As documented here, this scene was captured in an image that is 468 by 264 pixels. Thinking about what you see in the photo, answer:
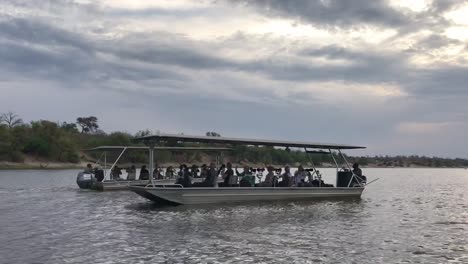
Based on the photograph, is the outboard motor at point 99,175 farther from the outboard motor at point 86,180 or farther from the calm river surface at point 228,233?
the calm river surface at point 228,233

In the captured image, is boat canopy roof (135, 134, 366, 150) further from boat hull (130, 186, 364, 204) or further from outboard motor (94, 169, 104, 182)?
outboard motor (94, 169, 104, 182)

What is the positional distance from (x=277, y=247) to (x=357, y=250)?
2105 millimetres

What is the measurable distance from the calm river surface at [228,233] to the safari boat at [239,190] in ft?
1.89

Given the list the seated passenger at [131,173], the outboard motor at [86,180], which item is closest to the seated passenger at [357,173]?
the seated passenger at [131,173]

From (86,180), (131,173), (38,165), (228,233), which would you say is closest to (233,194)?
(228,233)

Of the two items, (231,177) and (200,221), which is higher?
(231,177)

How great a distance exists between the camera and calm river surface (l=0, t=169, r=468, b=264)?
12.1 meters

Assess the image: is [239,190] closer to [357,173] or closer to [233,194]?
[233,194]

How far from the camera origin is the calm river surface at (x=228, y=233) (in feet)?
39.7

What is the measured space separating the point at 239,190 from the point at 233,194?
333 mm

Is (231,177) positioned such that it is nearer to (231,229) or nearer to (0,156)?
(231,229)

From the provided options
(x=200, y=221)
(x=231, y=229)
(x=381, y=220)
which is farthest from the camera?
(x=381, y=220)

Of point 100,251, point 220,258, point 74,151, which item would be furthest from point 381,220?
point 74,151

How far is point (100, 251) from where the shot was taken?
12.5 metres
